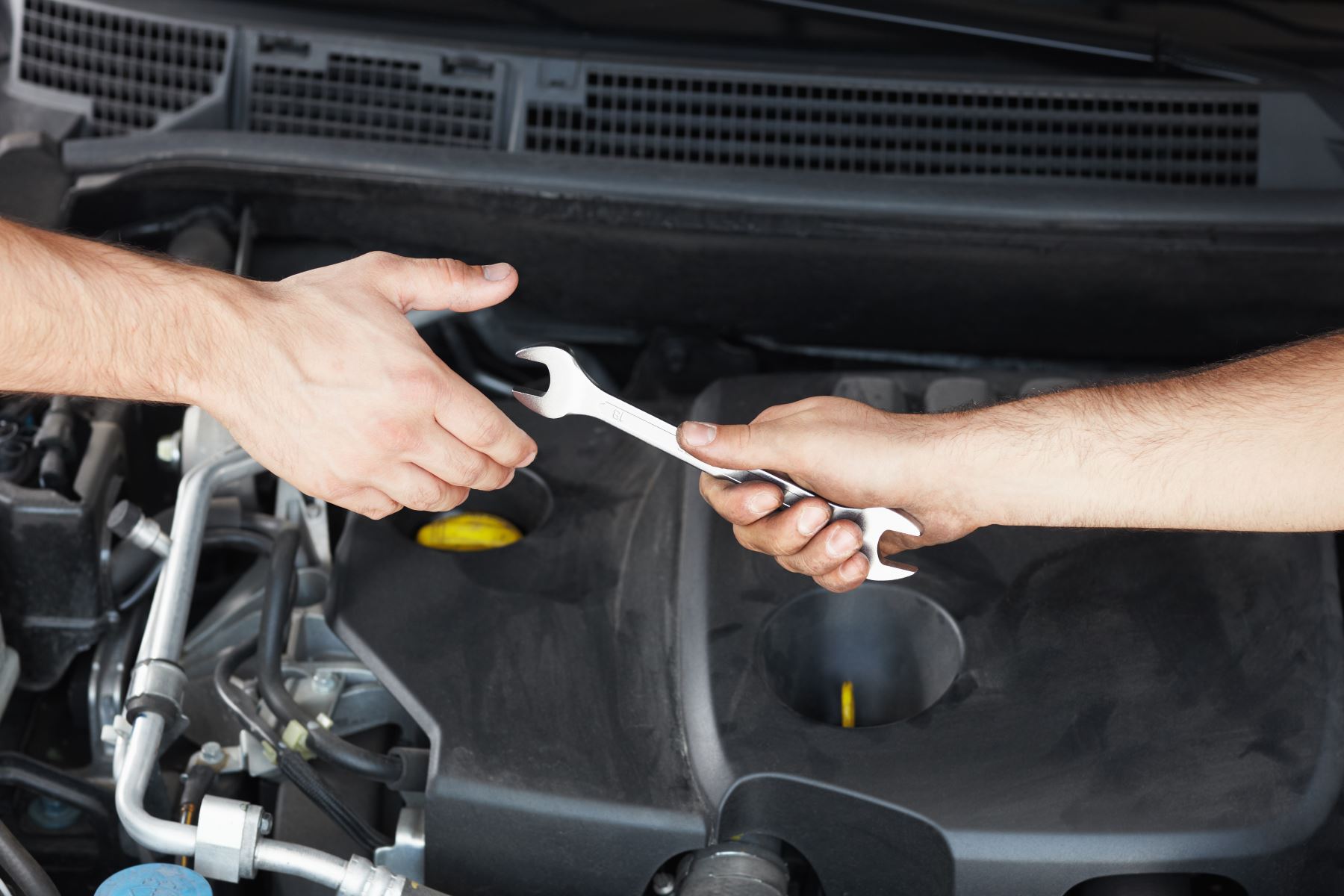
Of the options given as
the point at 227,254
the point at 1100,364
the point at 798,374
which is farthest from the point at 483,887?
the point at 1100,364

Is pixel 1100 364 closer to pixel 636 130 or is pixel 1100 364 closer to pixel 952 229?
pixel 952 229

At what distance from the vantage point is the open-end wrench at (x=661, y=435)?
3.54 ft

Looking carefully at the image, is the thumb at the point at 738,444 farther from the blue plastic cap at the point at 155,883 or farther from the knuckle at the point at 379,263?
the blue plastic cap at the point at 155,883

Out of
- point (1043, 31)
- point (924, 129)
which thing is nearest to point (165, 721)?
point (924, 129)

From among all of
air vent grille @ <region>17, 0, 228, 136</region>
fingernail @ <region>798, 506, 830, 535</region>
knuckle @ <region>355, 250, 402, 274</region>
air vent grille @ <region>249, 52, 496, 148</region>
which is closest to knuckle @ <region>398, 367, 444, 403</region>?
knuckle @ <region>355, 250, 402, 274</region>

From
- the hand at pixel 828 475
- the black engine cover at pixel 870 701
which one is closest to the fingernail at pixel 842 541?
the hand at pixel 828 475

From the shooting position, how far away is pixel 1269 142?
55.9 inches

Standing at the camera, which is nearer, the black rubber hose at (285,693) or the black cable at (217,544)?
the black rubber hose at (285,693)

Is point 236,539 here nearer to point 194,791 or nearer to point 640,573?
point 194,791

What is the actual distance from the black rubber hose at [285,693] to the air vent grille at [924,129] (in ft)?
1.89

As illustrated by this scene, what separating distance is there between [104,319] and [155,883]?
16.6 inches

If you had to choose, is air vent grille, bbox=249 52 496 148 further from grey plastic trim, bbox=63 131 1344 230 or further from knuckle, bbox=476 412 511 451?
knuckle, bbox=476 412 511 451

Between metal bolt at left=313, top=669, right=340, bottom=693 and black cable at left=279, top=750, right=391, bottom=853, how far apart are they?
9 centimetres

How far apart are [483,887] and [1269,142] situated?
3.73 ft
